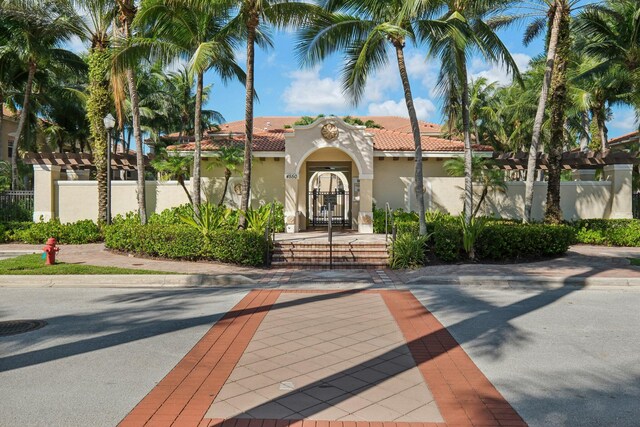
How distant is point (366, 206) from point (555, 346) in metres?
12.4

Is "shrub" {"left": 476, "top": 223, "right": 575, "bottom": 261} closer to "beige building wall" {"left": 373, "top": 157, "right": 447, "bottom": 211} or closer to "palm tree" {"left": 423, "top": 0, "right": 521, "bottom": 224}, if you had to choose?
"palm tree" {"left": 423, "top": 0, "right": 521, "bottom": 224}

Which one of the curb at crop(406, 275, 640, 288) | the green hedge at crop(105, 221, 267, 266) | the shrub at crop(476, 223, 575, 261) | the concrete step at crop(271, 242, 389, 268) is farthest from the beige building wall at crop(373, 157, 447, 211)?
the curb at crop(406, 275, 640, 288)

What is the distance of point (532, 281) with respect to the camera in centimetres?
1017

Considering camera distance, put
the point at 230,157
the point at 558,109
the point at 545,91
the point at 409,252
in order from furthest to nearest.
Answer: the point at 230,157
the point at 558,109
the point at 545,91
the point at 409,252

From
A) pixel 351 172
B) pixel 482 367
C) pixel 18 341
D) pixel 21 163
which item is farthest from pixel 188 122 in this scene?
pixel 482 367

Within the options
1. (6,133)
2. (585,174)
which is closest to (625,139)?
(585,174)

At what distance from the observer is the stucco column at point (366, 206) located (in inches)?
694

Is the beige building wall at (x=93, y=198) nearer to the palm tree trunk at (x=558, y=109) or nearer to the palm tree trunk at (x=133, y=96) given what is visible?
the palm tree trunk at (x=133, y=96)

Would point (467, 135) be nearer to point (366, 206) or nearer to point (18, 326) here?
point (366, 206)

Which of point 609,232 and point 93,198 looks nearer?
point 609,232

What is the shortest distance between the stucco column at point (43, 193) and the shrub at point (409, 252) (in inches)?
566

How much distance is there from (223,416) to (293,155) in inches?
579

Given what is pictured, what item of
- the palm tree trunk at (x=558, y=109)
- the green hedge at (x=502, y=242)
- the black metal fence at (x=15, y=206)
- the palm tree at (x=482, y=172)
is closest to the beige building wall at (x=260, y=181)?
the palm tree at (x=482, y=172)

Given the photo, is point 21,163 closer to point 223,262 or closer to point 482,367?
point 223,262
